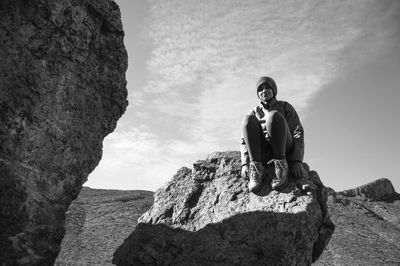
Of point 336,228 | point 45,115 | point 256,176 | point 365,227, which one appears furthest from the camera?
point 365,227

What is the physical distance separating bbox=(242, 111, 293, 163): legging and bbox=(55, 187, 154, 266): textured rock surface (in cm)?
447

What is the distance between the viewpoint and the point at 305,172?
5.95 metres

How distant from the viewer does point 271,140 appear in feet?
19.4

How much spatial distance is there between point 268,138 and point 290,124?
2.11ft

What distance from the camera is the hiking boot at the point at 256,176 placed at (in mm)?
5758

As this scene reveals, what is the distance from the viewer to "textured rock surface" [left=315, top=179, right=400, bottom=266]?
1015 centimetres

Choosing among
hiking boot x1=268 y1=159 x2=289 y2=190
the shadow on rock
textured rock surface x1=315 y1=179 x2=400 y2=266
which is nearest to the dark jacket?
hiking boot x1=268 y1=159 x2=289 y2=190

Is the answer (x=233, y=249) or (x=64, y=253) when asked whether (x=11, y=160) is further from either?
(x=64, y=253)

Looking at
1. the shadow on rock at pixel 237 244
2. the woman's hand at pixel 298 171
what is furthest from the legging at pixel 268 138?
the shadow on rock at pixel 237 244

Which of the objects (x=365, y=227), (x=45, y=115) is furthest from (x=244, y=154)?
(x=365, y=227)

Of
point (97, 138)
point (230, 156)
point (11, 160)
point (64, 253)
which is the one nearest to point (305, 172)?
point (230, 156)

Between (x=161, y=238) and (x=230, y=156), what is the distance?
2020mm

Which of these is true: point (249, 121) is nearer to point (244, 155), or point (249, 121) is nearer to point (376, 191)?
point (244, 155)

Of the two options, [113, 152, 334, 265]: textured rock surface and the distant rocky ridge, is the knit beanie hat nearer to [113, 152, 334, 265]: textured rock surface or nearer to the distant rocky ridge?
[113, 152, 334, 265]: textured rock surface
